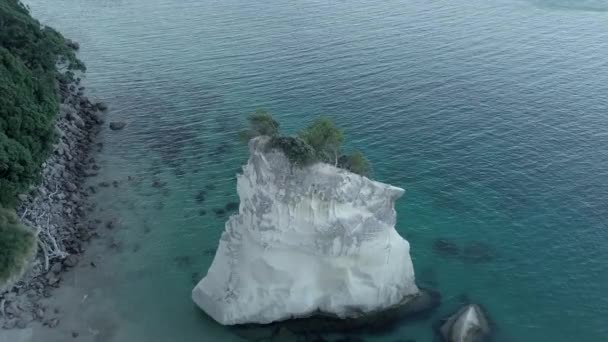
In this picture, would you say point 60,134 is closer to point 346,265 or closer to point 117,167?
point 117,167

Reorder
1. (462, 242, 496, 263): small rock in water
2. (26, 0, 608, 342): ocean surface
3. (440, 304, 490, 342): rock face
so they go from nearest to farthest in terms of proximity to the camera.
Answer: (440, 304, 490, 342): rock face < (26, 0, 608, 342): ocean surface < (462, 242, 496, 263): small rock in water

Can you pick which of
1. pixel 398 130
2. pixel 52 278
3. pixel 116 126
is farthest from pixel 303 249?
pixel 116 126

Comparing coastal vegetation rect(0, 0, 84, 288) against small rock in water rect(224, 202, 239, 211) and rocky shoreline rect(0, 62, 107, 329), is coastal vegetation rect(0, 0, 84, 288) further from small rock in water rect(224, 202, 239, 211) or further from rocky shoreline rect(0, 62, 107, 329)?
small rock in water rect(224, 202, 239, 211)

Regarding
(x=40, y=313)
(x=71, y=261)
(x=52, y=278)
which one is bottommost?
(x=40, y=313)

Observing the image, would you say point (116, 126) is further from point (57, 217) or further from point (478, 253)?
point (478, 253)

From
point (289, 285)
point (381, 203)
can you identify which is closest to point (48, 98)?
point (289, 285)

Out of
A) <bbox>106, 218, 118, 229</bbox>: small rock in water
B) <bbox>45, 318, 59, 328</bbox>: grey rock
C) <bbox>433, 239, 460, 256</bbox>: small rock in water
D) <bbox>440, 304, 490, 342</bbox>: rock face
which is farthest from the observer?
<bbox>106, 218, 118, 229</bbox>: small rock in water

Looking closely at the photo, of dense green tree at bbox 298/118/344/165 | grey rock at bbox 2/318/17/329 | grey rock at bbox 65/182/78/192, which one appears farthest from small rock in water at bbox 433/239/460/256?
grey rock at bbox 65/182/78/192

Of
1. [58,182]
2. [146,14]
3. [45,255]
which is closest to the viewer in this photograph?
[45,255]
